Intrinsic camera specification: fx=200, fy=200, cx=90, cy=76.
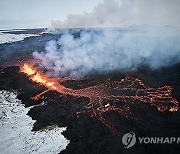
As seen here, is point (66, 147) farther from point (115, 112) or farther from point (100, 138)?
point (115, 112)

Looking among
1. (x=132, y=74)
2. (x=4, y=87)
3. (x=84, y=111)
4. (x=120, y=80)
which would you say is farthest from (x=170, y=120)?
(x=4, y=87)

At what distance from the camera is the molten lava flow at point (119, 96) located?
65.1 ft

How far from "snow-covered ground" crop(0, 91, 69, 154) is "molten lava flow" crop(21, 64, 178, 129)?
147 inches

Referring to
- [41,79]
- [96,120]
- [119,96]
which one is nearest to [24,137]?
[96,120]

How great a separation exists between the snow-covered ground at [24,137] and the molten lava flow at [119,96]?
372cm

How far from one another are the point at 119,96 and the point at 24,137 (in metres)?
11.2

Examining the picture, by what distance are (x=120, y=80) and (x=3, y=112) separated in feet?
51.9

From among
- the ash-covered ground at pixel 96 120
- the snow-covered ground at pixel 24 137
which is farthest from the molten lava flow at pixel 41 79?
the snow-covered ground at pixel 24 137

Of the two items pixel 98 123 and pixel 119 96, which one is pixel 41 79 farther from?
pixel 98 123

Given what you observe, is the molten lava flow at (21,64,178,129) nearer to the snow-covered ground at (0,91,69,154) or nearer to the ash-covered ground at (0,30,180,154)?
the ash-covered ground at (0,30,180,154)

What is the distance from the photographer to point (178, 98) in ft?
70.8

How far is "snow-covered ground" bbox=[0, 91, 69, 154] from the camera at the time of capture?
1564cm

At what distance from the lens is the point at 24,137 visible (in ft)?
56.6

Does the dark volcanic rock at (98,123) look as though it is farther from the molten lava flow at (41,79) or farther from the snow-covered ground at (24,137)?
the molten lava flow at (41,79)
